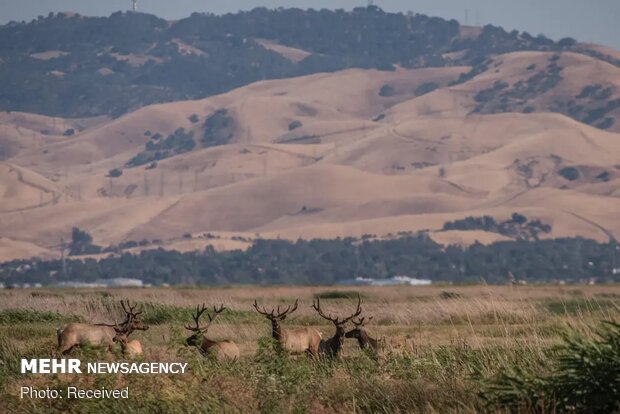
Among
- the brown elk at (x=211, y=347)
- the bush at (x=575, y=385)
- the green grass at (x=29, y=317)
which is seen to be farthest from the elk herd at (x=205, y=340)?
the green grass at (x=29, y=317)

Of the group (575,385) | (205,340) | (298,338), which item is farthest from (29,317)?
(575,385)

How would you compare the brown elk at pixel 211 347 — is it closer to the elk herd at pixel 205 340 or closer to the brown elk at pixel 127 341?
the elk herd at pixel 205 340

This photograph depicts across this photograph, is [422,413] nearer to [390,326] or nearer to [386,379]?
[386,379]

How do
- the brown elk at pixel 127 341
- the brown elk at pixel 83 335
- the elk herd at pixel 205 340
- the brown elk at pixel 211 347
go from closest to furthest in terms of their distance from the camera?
the brown elk at pixel 127 341 < the brown elk at pixel 211 347 < the elk herd at pixel 205 340 < the brown elk at pixel 83 335

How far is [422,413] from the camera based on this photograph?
18719 millimetres

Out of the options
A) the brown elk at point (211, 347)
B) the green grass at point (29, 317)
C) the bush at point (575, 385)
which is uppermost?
the green grass at point (29, 317)

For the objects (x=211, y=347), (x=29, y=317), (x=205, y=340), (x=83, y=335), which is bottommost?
(x=211, y=347)

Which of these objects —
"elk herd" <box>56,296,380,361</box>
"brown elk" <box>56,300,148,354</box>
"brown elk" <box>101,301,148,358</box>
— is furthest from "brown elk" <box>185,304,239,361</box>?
"brown elk" <box>56,300,148,354</box>

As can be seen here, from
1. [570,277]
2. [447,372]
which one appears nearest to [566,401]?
[447,372]

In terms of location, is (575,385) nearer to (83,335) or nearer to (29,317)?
(83,335)

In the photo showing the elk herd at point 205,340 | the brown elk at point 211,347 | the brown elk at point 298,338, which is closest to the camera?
the brown elk at point 211,347

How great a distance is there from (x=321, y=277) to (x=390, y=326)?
6054 inches

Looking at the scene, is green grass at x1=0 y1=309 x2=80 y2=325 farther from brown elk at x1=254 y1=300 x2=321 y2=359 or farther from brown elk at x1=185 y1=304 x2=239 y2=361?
brown elk at x1=185 y1=304 x2=239 y2=361

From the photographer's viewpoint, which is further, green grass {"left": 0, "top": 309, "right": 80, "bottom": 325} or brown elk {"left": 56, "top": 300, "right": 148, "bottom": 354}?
green grass {"left": 0, "top": 309, "right": 80, "bottom": 325}
